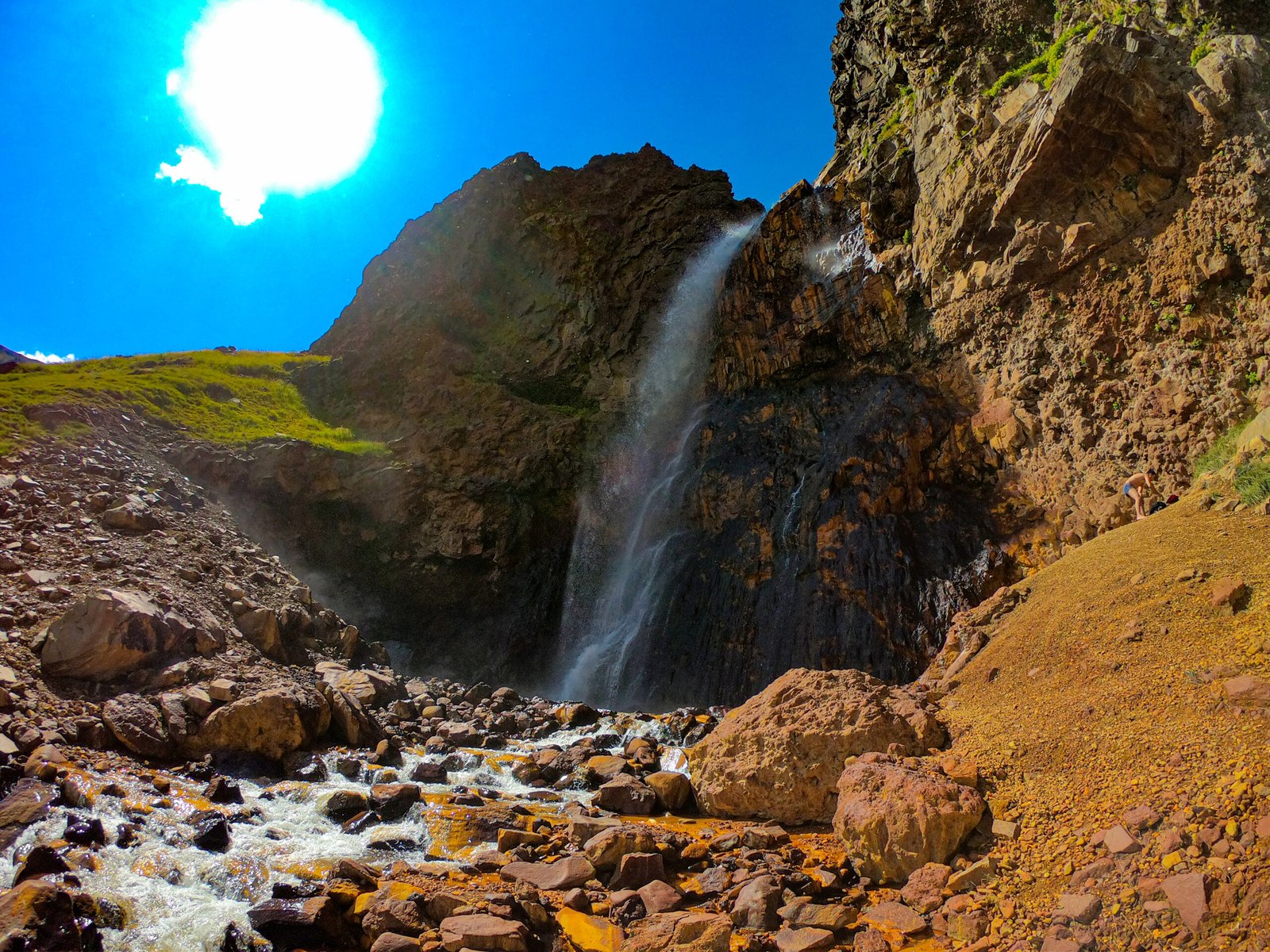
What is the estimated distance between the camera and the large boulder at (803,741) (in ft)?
27.0

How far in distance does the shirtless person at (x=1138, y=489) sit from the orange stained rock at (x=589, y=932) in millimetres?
13204

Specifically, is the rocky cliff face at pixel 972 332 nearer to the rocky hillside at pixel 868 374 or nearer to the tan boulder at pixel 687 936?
the rocky hillside at pixel 868 374

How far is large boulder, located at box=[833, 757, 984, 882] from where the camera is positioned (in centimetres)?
617

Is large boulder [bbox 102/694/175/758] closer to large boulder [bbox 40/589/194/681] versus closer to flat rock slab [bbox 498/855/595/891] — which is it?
large boulder [bbox 40/589/194/681]

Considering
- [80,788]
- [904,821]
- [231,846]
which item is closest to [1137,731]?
[904,821]

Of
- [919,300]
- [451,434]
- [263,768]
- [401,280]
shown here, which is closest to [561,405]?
[451,434]

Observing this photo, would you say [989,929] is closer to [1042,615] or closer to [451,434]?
[1042,615]

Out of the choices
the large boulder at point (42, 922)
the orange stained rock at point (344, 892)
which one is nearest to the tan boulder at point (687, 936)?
the orange stained rock at point (344, 892)

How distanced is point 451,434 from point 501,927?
1022 inches

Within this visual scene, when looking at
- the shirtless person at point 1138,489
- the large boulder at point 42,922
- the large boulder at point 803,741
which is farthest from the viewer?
the shirtless person at point 1138,489

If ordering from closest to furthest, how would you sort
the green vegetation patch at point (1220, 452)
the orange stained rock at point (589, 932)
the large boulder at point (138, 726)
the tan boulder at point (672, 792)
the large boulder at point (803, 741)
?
the orange stained rock at point (589, 932) → the large boulder at point (803, 741) → the large boulder at point (138, 726) → the tan boulder at point (672, 792) → the green vegetation patch at point (1220, 452)

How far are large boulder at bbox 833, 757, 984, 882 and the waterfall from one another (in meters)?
15.3

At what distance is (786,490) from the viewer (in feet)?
75.4

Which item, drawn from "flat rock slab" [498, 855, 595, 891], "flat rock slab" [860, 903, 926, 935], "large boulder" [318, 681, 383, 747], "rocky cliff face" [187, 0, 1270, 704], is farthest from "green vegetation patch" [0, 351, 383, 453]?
"flat rock slab" [860, 903, 926, 935]
